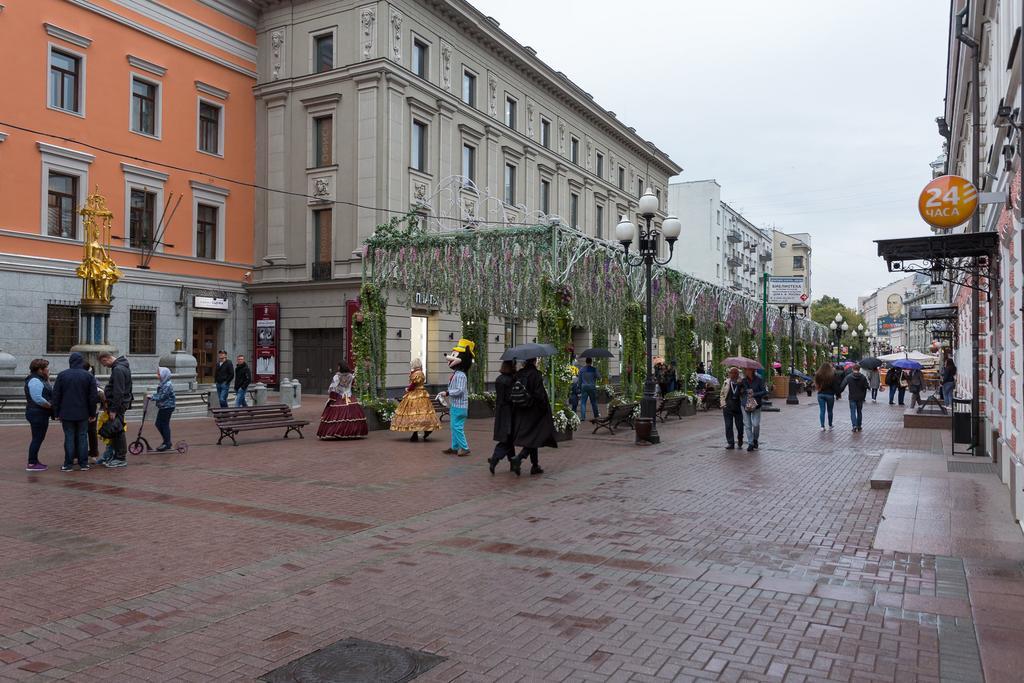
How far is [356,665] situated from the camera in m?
4.46

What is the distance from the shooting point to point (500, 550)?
7078 mm

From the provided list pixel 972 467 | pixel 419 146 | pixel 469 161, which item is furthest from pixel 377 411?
pixel 469 161

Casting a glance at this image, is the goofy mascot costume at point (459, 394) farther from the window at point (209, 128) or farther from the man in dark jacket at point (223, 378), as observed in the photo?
the window at point (209, 128)

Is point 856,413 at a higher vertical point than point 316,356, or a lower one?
lower

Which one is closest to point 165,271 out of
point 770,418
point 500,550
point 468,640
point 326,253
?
point 326,253

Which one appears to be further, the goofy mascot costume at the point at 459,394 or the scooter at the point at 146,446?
the scooter at the point at 146,446

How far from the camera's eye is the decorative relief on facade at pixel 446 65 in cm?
3231

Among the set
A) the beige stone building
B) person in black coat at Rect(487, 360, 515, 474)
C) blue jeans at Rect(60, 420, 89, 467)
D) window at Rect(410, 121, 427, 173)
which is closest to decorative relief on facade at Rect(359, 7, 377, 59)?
the beige stone building

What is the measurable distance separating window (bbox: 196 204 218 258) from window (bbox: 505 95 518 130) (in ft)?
45.7

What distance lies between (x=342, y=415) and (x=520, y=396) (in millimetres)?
5962

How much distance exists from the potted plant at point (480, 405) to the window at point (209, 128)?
16.4 metres

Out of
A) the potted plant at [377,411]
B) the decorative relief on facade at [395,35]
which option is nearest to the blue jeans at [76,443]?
the potted plant at [377,411]

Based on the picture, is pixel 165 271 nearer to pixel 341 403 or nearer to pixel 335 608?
pixel 341 403

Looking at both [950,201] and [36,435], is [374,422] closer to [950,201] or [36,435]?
[36,435]
